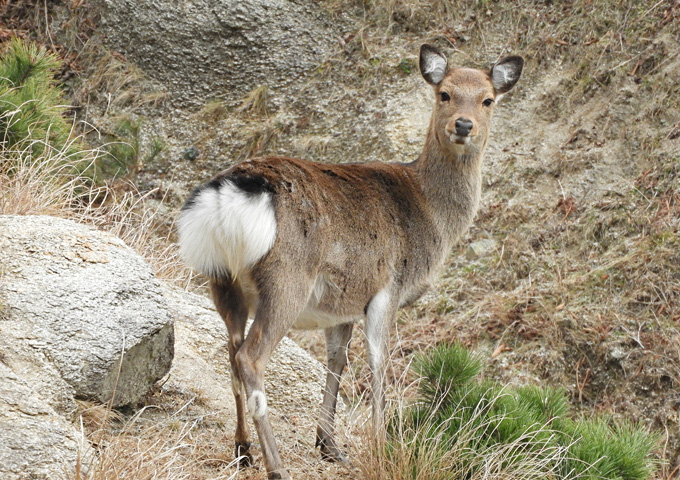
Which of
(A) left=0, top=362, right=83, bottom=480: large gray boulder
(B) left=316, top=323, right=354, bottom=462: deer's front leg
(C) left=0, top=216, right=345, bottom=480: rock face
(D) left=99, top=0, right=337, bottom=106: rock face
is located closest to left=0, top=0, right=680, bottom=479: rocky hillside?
(D) left=99, top=0, right=337, bottom=106: rock face

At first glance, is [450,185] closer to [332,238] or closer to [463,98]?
[463,98]

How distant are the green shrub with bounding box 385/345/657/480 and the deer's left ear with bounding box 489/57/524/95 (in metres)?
2.51

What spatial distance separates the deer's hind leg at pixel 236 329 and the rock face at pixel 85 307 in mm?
449

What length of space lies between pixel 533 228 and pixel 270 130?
152 inches

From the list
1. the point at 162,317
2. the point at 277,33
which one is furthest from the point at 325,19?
the point at 162,317

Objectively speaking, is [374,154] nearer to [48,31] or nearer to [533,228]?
[533,228]

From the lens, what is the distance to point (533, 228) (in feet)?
29.5

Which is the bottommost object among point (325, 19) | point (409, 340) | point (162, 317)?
point (409, 340)

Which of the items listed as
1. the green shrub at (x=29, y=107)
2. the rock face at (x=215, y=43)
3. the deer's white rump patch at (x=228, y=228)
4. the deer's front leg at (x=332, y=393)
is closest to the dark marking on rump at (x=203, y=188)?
the deer's white rump patch at (x=228, y=228)

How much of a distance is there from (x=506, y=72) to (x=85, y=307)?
146 inches

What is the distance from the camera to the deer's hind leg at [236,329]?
5012 mm

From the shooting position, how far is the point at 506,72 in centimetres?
661

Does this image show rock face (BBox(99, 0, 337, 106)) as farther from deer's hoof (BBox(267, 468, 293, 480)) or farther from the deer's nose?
deer's hoof (BBox(267, 468, 293, 480))

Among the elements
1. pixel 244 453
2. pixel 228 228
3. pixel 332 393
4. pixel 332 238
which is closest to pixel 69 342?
pixel 228 228
